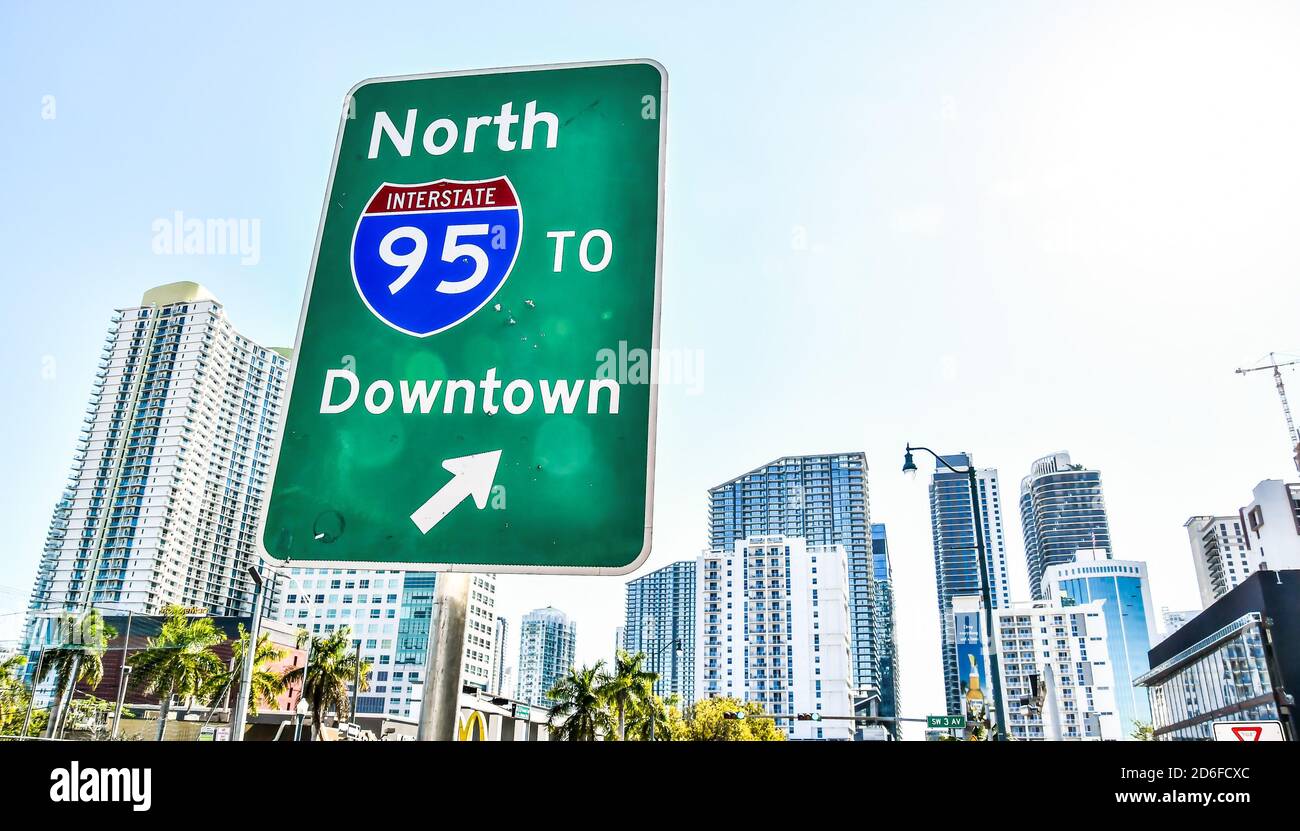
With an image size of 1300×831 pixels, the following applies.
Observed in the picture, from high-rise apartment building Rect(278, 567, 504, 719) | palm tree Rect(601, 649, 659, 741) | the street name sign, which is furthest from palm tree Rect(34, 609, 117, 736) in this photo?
high-rise apartment building Rect(278, 567, 504, 719)

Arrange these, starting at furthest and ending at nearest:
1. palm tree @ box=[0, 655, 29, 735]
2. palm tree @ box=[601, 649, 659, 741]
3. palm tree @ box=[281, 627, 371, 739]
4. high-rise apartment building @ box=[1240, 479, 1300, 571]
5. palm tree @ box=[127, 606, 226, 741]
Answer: high-rise apartment building @ box=[1240, 479, 1300, 571] → palm tree @ box=[601, 649, 659, 741] → palm tree @ box=[127, 606, 226, 741] → palm tree @ box=[281, 627, 371, 739] → palm tree @ box=[0, 655, 29, 735]

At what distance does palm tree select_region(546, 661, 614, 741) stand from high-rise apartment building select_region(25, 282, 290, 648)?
93539 millimetres

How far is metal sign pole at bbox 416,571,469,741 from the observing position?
2207 mm

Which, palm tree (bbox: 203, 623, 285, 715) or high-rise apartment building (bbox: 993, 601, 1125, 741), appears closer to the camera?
palm tree (bbox: 203, 623, 285, 715)

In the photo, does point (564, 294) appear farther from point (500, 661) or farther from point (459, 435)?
point (500, 661)

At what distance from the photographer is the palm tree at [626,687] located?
153ft

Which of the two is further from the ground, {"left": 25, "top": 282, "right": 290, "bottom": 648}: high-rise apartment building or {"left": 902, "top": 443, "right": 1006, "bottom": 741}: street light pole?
{"left": 25, "top": 282, "right": 290, "bottom": 648}: high-rise apartment building

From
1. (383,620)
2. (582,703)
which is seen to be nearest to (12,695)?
(582,703)

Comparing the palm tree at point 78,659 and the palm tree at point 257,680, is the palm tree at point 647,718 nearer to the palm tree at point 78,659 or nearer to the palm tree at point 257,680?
the palm tree at point 257,680

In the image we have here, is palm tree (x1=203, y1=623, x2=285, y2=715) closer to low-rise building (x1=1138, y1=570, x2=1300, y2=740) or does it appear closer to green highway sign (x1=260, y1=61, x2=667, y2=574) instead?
green highway sign (x1=260, y1=61, x2=667, y2=574)

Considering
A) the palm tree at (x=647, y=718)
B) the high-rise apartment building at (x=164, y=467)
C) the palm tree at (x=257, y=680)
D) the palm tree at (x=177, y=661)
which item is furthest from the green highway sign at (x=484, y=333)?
the high-rise apartment building at (x=164, y=467)

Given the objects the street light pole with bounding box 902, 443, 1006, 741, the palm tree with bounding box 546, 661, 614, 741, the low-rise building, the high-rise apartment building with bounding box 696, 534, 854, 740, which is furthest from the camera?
the high-rise apartment building with bounding box 696, 534, 854, 740

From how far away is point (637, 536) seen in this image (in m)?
2.35

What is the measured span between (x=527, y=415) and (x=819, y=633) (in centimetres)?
14893
